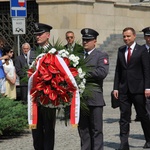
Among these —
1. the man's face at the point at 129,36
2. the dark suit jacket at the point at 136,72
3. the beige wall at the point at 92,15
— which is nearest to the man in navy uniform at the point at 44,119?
the man's face at the point at 129,36

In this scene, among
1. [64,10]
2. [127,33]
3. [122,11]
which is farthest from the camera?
[122,11]

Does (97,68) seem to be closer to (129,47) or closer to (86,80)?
(86,80)

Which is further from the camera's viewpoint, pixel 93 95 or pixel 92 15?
pixel 92 15

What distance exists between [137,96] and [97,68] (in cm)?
138

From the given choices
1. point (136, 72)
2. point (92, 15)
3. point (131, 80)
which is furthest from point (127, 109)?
point (92, 15)

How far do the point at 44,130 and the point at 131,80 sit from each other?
194 cm

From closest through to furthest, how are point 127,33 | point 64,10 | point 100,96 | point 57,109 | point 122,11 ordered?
point 57,109, point 100,96, point 127,33, point 64,10, point 122,11

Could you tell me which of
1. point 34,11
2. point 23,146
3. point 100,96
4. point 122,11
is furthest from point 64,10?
point 100,96

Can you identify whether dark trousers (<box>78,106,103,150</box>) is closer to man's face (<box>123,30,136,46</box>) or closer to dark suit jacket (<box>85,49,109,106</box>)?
dark suit jacket (<box>85,49,109,106</box>)

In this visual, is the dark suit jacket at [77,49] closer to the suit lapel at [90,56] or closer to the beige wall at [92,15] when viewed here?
the suit lapel at [90,56]

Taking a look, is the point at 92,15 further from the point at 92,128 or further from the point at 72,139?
the point at 92,128

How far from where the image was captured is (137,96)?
896 cm

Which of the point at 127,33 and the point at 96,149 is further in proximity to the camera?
the point at 127,33

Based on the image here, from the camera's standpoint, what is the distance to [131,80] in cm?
892
